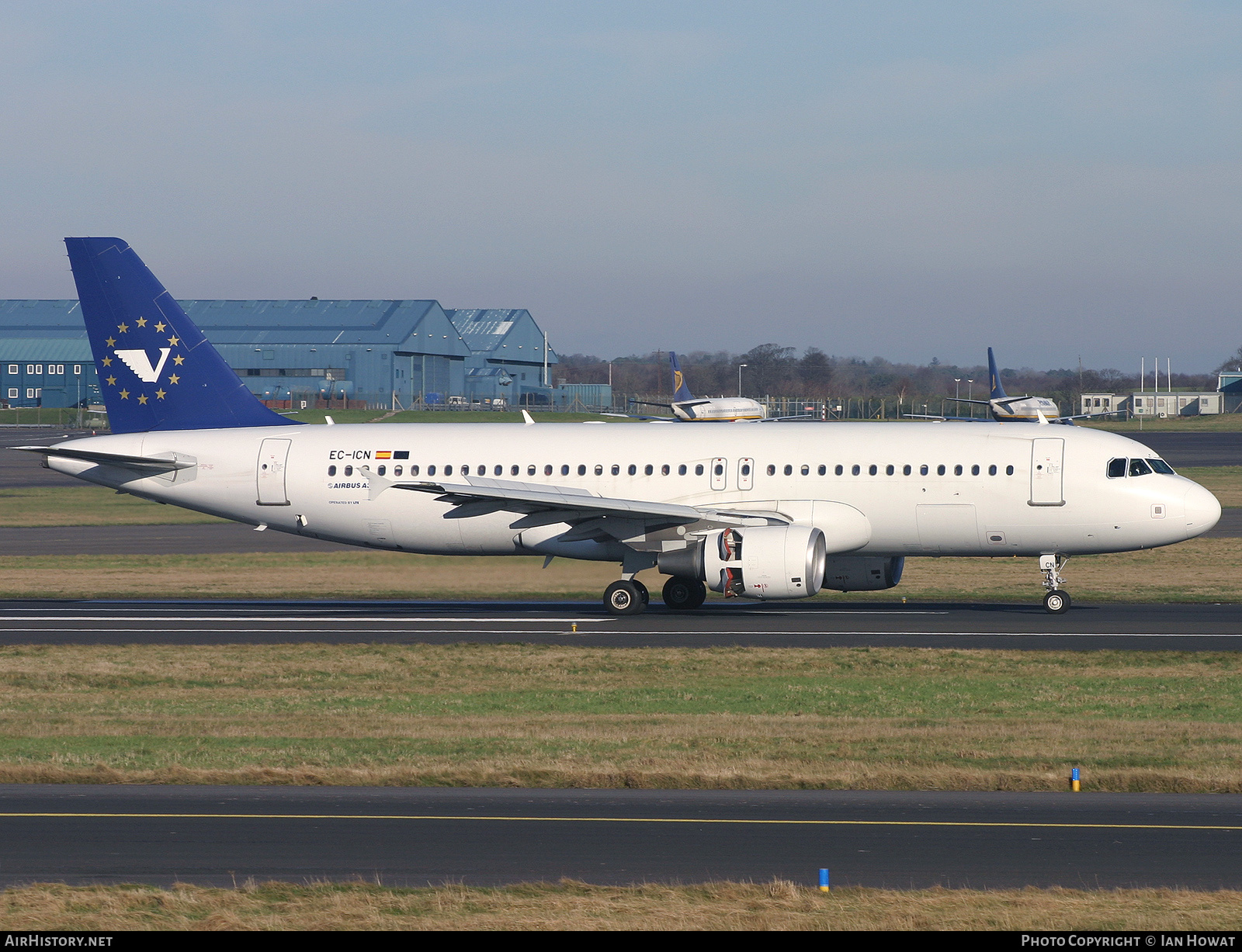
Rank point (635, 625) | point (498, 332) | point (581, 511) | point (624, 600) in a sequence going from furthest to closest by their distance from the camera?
point (498, 332) < point (624, 600) < point (581, 511) < point (635, 625)

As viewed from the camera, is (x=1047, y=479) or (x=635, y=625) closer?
(x=635, y=625)

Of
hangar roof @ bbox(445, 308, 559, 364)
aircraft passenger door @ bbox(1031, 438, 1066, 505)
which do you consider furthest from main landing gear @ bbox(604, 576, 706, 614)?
hangar roof @ bbox(445, 308, 559, 364)

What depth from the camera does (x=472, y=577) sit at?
Answer: 112ft

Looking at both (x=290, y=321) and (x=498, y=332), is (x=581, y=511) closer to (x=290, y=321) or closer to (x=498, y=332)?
(x=290, y=321)

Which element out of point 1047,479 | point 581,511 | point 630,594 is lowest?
point 630,594

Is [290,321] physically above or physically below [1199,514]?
above

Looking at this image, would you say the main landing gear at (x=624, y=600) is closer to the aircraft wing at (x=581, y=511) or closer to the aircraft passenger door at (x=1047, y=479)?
the aircraft wing at (x=581, y=511)

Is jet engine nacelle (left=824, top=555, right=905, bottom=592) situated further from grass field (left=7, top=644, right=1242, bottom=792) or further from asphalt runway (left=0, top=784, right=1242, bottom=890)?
asphalt runway (left=0, top=784, right=1242, bottom=890)

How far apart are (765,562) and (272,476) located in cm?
1259

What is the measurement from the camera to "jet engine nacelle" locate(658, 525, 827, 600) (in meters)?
29.9

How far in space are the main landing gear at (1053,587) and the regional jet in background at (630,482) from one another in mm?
50

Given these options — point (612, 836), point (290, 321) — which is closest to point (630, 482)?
point (612, 836)

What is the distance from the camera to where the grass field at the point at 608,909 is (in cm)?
1059

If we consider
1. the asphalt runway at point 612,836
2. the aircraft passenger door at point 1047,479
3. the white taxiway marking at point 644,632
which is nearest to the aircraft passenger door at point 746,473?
the white taxiway marking at point 644,632
